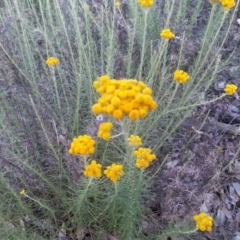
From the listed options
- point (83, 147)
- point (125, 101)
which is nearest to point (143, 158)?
point (83, 147)

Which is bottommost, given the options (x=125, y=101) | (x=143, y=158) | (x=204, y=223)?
(x=204, y=223)

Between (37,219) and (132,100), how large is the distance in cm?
110

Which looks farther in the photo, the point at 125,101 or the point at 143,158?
the point at 143,158

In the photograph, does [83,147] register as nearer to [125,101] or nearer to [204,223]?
[125,101]

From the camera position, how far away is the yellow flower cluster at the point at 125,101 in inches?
45.7

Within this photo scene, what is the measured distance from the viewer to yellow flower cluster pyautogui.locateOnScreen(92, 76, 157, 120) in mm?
1161

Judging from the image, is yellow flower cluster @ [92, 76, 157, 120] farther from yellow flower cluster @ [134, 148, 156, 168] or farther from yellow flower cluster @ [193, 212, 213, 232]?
yellow flower cluster @ [193, 212, 213, 232]

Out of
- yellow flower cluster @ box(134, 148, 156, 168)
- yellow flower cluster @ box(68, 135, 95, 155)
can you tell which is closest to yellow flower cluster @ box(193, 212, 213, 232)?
yellow flower cluster @ box(134, 148, 156, 168)

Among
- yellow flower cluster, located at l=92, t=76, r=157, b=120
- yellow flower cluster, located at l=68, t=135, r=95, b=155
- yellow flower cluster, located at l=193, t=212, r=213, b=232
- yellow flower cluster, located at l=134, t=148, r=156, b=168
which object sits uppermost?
yellow flower cluster, located at l=92, t=76, r=157, b=120

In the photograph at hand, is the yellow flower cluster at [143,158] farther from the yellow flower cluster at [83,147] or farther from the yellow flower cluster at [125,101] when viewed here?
the yellow flower cluster at [125,101]

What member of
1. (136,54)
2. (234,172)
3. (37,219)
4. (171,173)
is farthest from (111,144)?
(136,54)

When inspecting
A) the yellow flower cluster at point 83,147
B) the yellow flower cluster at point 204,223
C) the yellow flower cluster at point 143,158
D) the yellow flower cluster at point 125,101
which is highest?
the yellow flower cluster at point 125,101

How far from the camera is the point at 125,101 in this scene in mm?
1182

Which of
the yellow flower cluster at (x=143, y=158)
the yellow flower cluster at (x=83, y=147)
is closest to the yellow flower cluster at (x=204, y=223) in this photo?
the yellow flower cluster at (x=143, y=158)
